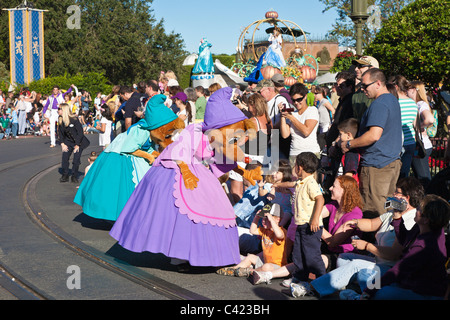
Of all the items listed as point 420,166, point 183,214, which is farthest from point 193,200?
point 420,166

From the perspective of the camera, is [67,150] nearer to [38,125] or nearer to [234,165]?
[234,165]

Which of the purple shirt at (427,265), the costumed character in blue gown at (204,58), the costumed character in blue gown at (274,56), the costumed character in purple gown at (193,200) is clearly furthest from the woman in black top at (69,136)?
the costumed character in blue gown at (204,58)

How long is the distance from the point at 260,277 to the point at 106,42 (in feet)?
147

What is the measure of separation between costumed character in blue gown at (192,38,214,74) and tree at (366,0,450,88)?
1013cm

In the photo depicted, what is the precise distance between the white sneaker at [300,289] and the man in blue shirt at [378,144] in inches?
49.8

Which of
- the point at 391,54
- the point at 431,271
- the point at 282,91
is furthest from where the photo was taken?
the point at 391,54

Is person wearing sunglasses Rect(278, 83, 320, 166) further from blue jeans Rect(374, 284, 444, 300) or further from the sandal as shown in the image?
blue jeans Rect(374, 284, 444, 300)

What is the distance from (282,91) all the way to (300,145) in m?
1.46

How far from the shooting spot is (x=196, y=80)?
2150cm

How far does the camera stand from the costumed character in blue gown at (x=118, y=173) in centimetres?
767

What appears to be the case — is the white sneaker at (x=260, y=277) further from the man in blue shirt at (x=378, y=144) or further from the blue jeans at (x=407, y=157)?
the blue jeans at (x=407, y=157)

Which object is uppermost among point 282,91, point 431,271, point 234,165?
point 282,91
